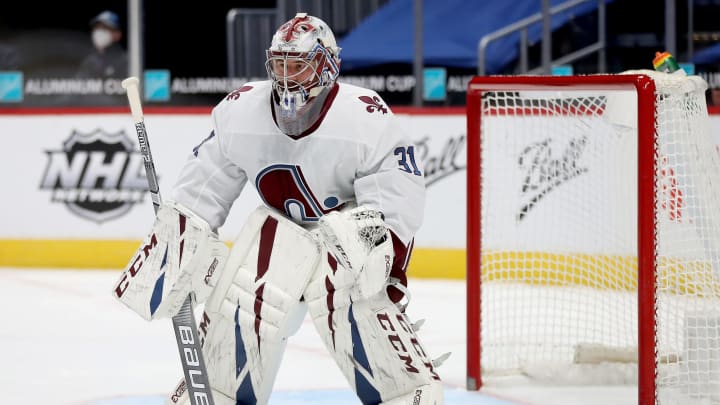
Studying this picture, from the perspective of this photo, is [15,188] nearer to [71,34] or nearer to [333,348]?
[71,34]

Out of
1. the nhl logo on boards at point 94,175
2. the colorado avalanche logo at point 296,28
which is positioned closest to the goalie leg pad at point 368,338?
the colorado avalanche logo at point 296,28

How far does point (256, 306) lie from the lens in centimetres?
260

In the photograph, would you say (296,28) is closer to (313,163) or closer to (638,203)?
(313,163)

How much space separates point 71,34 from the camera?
25.0 ft

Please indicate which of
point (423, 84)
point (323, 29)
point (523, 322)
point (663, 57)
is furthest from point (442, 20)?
point (323, 29)

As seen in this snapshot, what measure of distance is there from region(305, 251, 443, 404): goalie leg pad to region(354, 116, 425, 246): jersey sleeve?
143 millimetres

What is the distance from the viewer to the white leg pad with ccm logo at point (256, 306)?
102 inches

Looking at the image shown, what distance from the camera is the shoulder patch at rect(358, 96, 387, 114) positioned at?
2.67 m

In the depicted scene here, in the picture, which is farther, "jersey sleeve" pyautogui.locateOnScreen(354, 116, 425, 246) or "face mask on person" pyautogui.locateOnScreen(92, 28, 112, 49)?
"face mask on person" pyautogui.locateOnScreen(92, 28, 112, 49)

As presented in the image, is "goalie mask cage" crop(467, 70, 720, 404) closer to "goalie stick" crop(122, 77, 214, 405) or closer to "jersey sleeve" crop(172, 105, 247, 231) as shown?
"jersey sleeve" crop(172, 105, 247, 231)

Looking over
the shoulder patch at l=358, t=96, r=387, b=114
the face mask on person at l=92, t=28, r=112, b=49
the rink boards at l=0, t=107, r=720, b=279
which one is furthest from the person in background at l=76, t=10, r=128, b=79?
the shoulder patch at l=358, t=96, r=387, b=114

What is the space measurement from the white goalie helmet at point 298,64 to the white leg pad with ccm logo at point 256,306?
25 cm

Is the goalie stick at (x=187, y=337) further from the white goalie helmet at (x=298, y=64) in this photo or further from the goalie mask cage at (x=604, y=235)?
the goalie mask cage at (x=604, y=235)

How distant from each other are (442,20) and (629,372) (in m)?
3.43
